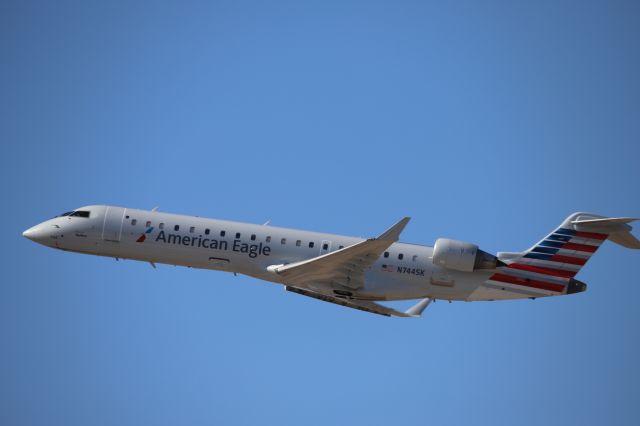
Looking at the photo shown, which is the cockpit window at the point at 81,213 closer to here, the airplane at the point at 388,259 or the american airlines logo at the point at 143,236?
the airplane at the point at 388,259

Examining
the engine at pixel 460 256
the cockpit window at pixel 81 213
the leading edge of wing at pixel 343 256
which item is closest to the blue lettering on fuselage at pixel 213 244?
the leading edge of wing at pixel 343 256

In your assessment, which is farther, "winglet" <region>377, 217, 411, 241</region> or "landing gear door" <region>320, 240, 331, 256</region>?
"landing gear door" <region>320, 240, 331, 256</region>

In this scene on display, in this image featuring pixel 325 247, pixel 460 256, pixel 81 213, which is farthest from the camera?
pixel 81 213

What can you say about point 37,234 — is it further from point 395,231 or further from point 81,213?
point 395,231

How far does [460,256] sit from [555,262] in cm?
403

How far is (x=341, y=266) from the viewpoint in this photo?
1512 inches

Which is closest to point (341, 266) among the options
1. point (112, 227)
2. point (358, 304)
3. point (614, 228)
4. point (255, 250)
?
point (358, 304)

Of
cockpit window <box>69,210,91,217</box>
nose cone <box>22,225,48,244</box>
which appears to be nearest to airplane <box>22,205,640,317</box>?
cockpit window <box>69,210,91,217</box>

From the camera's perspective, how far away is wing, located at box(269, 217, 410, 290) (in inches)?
1451

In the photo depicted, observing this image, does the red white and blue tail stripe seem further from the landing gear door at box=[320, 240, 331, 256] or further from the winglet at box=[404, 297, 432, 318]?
the landing gear door at box=[320, 240, 331, 256]

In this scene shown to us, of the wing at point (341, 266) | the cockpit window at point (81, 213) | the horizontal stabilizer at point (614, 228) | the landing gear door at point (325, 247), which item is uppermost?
the horizontal stabilizer at point (614, 228)

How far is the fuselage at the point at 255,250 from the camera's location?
39.5 m

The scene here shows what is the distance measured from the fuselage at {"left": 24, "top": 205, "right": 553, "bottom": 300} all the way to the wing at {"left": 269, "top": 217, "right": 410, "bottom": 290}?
683 millimetres

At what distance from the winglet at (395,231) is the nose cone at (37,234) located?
14.4 m
